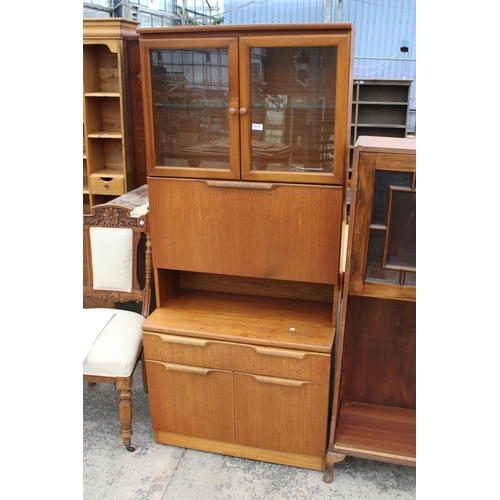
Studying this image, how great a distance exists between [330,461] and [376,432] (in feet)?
0.75

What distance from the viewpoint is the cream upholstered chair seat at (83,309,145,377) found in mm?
2029

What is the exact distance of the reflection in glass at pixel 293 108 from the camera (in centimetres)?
168

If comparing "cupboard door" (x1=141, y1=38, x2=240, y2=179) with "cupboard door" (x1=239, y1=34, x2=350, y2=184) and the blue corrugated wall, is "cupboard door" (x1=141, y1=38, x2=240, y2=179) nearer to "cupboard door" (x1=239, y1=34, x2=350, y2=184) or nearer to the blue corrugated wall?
"cupboard door" (x1=239, y1=34, x2=350, y2=184)

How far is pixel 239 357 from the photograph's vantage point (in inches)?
75.8

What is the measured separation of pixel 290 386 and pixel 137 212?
1058 mm

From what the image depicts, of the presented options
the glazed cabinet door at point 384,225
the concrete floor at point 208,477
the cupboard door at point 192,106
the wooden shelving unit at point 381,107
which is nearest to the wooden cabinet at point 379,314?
the glazed cabinet door at point 384,225

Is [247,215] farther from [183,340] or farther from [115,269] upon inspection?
[115,269]

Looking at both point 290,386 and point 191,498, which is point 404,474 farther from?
point 191,498

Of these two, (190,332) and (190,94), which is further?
(190,332)

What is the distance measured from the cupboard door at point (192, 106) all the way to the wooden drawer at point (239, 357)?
66 centimetres

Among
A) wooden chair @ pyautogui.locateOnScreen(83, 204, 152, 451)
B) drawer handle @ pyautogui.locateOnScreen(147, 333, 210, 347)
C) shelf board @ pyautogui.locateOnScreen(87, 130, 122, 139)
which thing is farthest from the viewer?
shelf board @ pyautogui.locateOnScreen(87, 130, 122, 139)

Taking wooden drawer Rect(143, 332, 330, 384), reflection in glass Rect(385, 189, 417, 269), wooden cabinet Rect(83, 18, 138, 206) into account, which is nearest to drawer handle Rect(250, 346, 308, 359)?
wooden drawer Rect(143, 332, 330, 384)
